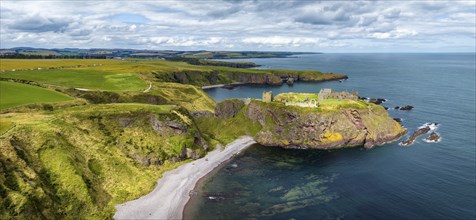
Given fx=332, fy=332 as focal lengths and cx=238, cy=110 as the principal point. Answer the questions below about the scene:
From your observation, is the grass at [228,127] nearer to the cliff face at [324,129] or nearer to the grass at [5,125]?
the cliff face at [324,129]

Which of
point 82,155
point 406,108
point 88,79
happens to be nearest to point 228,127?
point 82,155

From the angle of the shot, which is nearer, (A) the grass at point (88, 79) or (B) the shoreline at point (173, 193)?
(B) the shoreline at point (173, 193)

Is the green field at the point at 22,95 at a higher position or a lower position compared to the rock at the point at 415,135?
higher

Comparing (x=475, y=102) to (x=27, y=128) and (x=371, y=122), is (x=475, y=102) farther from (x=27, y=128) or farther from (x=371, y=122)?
(x=27, y=128)

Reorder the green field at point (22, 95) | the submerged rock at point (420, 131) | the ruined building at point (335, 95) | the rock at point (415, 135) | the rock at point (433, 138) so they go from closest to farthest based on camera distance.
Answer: the green field at point (22, 95) < the rock at point (415, 135) < the submerged rock at point (420, 131) < the rock at point (433, 138) < the ruined building at point (335, 95)

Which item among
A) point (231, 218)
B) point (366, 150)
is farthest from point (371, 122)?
point (231, 218)

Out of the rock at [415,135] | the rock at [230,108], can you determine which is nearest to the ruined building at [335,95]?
the rock at [415,135]

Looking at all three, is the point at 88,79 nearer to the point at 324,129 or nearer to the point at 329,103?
the point at 329,103
